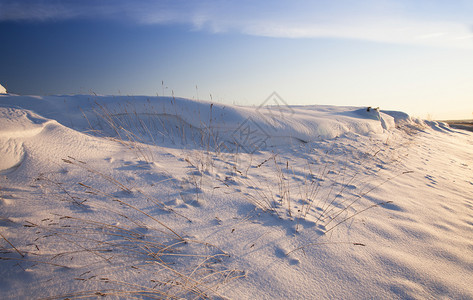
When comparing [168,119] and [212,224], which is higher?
[168,119]

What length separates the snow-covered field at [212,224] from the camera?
1109mm

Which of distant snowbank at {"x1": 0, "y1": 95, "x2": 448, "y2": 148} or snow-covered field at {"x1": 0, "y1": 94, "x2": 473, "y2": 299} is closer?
snow-covered field at {"x1": 0, "y1": 94, "x2": 473, "y2": 299}

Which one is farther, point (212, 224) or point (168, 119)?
point (168, 119)

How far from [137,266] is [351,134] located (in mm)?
5218

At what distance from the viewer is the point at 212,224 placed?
1591mm

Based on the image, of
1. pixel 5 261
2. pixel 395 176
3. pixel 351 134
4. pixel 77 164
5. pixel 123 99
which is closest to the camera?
pixel 5 261

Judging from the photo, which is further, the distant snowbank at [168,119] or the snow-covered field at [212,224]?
the distant snowbank at [168,119]

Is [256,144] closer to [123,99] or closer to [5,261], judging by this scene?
[123,99]

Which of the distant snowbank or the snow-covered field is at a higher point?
the distant snowbank

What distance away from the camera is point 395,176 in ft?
10.3

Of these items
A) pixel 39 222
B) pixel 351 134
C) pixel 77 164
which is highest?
pixel 351 134

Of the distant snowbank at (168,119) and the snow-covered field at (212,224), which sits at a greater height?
the distant snowbank at (168,119)

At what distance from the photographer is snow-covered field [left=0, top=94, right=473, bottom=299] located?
1109mm

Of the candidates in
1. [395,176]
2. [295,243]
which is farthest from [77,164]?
[395,176]
